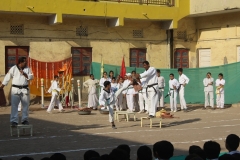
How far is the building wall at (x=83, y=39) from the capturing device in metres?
25.2

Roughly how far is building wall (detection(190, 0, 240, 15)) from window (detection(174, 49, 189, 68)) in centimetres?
257

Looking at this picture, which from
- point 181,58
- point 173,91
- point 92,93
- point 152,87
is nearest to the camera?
point 152,87

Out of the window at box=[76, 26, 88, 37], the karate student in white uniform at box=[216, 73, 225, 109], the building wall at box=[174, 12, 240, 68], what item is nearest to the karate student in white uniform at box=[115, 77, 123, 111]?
the karate student in white uniform at box=[216, 73, 225, 109]

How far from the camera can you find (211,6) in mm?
28328

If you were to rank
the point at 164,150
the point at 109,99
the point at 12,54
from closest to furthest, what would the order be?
the point at 164,150
the point at 109,99
the point at 12,54

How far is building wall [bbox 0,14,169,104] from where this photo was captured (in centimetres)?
2517

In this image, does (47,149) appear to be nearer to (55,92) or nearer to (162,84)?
(55,92)

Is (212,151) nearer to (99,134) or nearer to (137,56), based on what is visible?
(99,134)

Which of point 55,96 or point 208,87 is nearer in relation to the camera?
point 55,96

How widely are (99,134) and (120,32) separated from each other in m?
14.5

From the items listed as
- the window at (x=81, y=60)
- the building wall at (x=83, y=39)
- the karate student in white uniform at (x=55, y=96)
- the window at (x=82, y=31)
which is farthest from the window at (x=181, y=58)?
the karate student in white uniform at (x=55, y=96)

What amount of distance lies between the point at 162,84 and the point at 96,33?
19.1ft

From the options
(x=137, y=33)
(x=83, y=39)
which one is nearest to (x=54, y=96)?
(x=83, y=39)

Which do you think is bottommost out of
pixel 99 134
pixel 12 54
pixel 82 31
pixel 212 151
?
pixel 99 134
